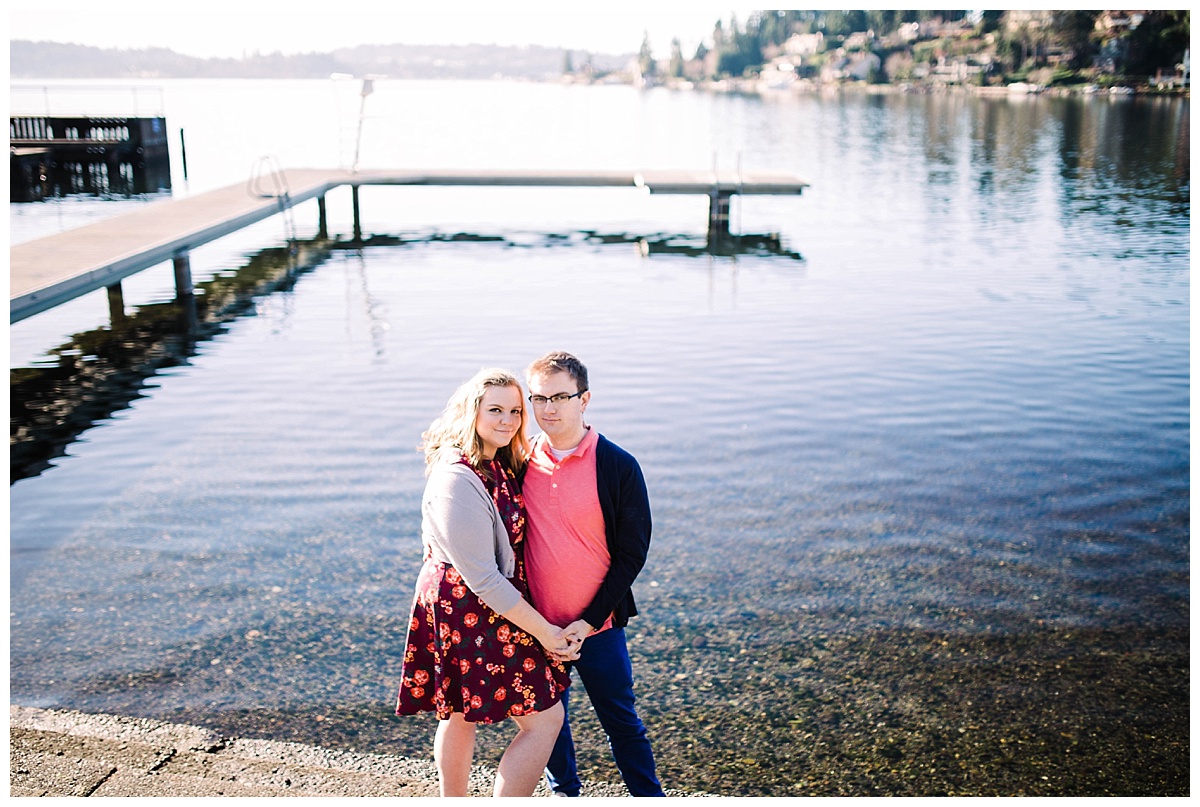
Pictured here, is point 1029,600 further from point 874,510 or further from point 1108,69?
point 1108,69

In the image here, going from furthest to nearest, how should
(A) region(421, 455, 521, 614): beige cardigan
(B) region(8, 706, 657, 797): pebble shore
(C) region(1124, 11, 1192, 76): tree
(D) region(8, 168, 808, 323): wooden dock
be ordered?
(C) region(1124, 11, 1192, 76): tree < (D) region(8, 168, 808, 323): wooden dock < (B) region(8, 706, 657, 797): pebble shore < (A) region(421, 455, 521, 614): beige cardigan

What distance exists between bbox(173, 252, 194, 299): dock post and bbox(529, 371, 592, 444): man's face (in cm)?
1212

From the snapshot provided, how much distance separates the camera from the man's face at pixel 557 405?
10.3ft

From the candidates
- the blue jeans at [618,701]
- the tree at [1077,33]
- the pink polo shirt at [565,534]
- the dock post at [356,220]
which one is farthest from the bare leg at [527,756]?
the tree at [1077,33]

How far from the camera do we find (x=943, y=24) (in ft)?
544

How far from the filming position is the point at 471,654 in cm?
312

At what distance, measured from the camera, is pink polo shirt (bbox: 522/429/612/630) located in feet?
10.4

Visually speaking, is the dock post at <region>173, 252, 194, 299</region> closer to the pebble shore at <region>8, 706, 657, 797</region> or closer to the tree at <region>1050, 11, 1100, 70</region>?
the pebble shore at <region>8, 706, 657, 797</region>

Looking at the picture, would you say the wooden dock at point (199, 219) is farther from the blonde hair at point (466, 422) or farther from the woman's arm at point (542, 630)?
the woman's arm at point (542, 630)

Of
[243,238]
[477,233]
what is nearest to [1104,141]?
[477,233]

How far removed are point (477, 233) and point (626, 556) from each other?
1863 centimetres

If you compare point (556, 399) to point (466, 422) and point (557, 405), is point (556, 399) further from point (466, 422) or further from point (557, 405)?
point (466, 422)

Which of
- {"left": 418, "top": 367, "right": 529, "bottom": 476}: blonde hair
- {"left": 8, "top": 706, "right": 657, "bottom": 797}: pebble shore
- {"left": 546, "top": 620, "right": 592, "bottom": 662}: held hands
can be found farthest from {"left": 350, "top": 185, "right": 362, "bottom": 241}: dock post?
{"left": 546, "top": 620, "right": 592, "bottom": 662}: held hands

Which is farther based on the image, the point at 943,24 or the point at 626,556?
the point at 943,24
